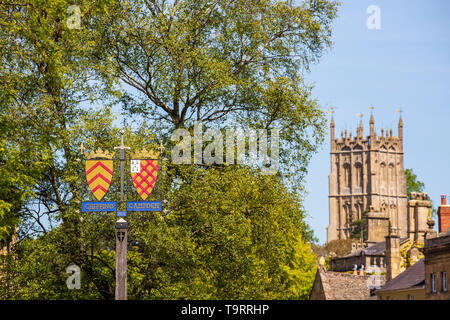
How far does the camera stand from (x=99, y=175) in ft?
108

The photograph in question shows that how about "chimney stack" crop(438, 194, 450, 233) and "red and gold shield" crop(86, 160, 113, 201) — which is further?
"chimney stack" crop(438, 194, 450, 233)

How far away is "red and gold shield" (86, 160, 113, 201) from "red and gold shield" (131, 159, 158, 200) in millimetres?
1008

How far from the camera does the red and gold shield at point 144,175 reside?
33438mm

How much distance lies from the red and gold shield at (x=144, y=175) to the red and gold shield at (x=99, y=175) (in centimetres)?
101

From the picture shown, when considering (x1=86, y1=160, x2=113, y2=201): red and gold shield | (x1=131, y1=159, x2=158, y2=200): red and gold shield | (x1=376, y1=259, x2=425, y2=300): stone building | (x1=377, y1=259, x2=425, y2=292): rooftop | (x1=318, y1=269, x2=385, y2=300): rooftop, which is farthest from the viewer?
(x1=318, y1=269, x2=385, y2=300): rooftop

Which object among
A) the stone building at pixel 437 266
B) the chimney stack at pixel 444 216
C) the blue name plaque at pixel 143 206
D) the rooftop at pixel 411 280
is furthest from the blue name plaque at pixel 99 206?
the chimney stack at pixel 444 216

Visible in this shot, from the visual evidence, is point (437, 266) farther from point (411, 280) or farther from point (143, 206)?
point (143, 206)

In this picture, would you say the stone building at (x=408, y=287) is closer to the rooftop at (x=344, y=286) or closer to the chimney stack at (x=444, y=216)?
the chimney stack at (x=444, y=216)

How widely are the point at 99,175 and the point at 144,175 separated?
5.93 ft

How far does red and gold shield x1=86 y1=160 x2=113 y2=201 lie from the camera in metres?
32.9

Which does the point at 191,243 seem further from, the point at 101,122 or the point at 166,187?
the point at 101,122

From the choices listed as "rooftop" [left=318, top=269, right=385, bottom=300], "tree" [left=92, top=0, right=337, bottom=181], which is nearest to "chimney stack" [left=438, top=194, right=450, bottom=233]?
"rooftop" [left=318, top=269, right=385, bottom=300]

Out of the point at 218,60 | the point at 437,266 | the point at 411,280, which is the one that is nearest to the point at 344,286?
the point at 411,280

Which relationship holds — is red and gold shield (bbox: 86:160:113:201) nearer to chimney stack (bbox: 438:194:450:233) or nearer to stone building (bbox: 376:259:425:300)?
stone building (bbox: 376:259:425:300)
